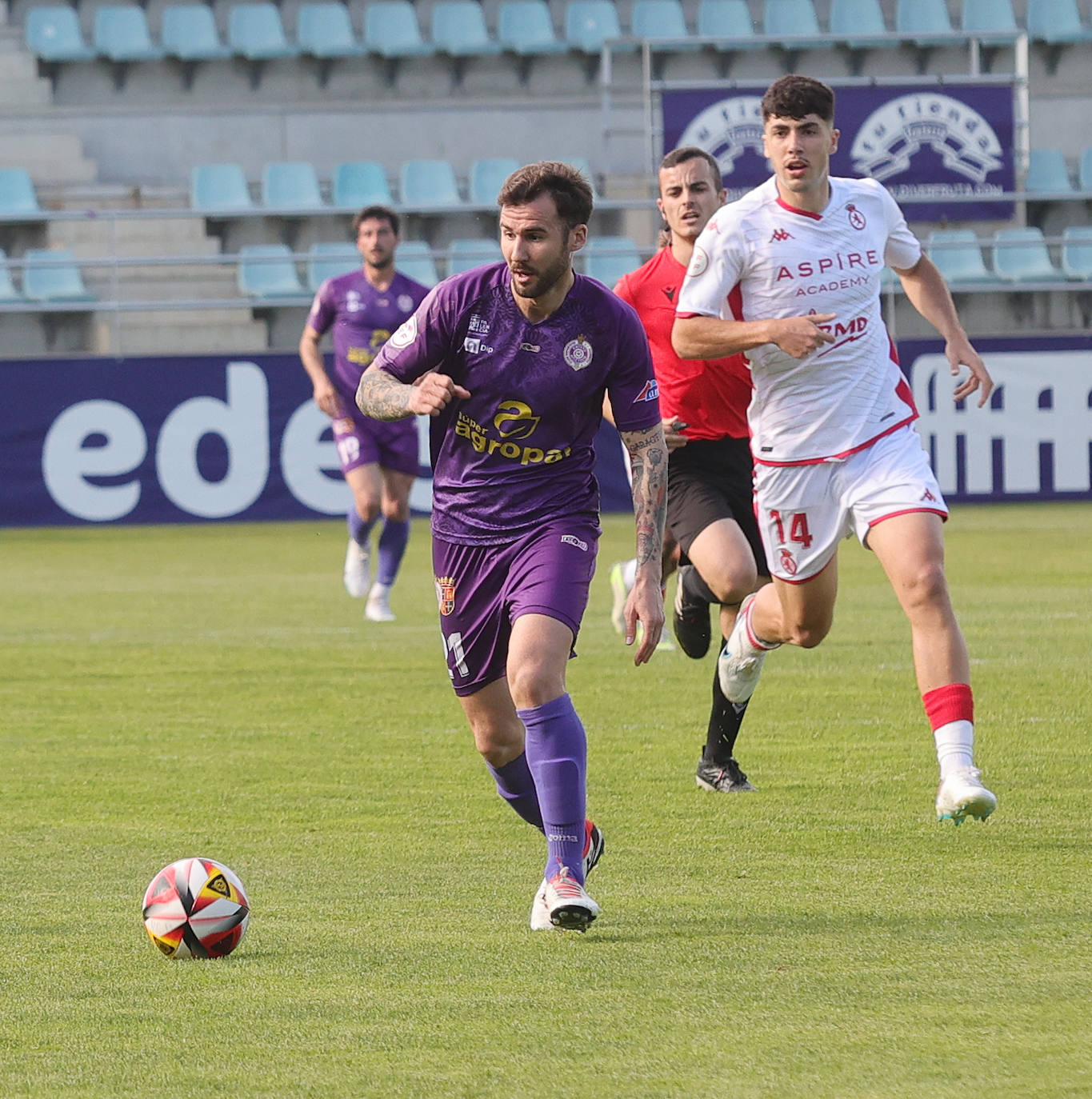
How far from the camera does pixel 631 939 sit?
14.9 ft

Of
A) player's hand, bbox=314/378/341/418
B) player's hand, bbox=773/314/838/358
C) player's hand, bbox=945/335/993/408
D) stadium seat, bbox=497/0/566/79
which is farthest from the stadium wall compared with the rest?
player's hand, bbox=773/314/838/358

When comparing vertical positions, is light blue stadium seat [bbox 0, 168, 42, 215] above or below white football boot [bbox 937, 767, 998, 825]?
above

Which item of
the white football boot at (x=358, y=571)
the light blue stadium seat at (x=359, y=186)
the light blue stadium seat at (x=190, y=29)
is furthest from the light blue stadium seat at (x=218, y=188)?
the white football boot at (x=358, y=571)

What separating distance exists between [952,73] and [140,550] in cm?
1381

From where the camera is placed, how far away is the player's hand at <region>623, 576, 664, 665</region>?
15.8 feet

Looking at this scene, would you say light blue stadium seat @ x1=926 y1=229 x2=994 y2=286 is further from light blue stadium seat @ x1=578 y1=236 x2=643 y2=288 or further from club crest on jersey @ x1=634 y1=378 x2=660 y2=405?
club crest on jersey @ x1=634 y1=378 x2=660 y2=405

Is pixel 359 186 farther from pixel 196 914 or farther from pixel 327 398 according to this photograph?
pixel 196 914

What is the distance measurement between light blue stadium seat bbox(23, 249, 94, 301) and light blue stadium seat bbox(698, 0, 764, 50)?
9246 mm

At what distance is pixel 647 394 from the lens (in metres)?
5.09

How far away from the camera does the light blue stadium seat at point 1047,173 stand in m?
24.4

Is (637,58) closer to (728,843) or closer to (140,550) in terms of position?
Result: (140,550)

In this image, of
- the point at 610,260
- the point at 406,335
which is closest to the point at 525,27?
the point at 610,260

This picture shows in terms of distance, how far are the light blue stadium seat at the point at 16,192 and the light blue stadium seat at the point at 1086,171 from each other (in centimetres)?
1321

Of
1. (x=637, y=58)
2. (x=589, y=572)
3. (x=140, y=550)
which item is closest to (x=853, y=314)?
(x=589, y=572)
